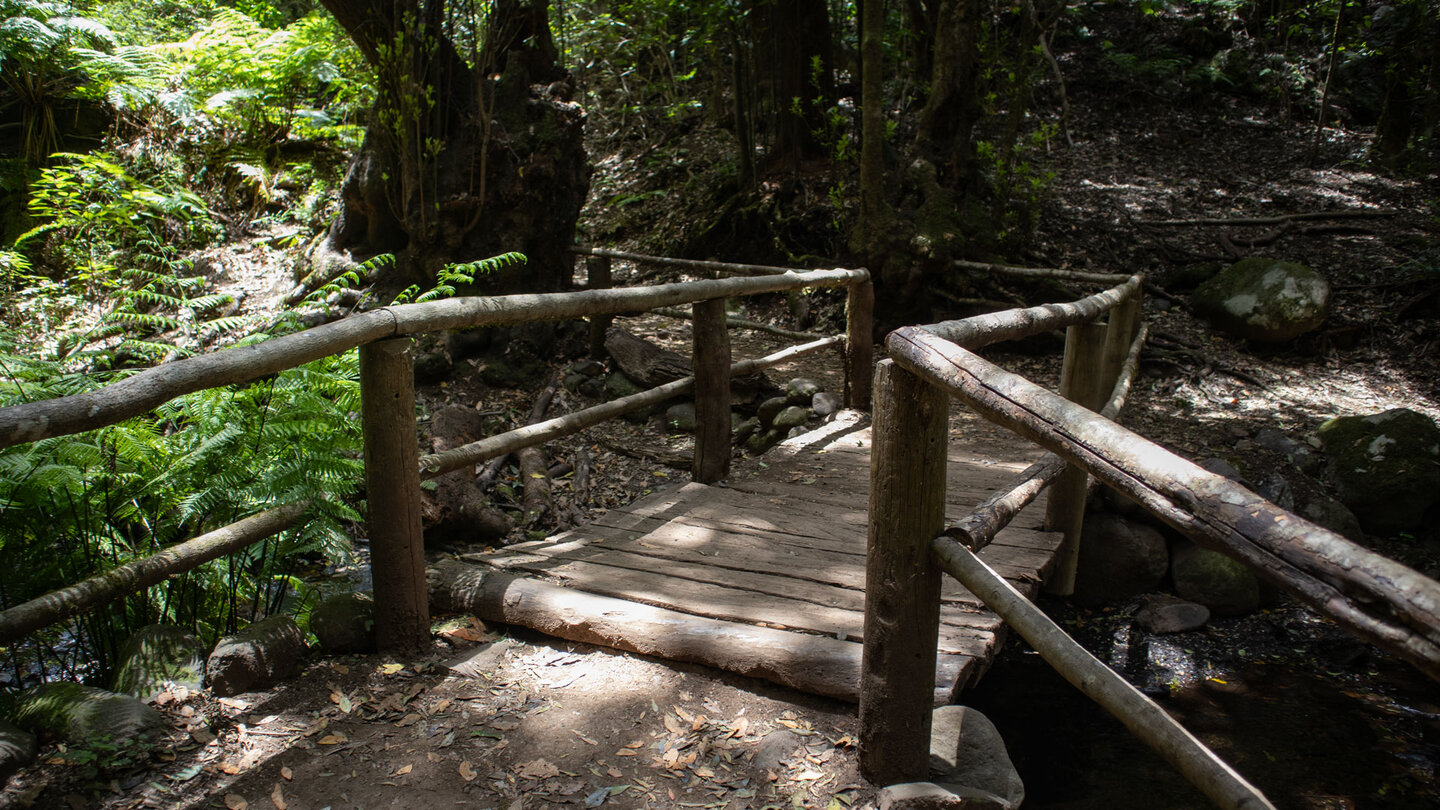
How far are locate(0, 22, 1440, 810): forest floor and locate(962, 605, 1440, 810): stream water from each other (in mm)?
20

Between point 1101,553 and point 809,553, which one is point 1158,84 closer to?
point 1101,553

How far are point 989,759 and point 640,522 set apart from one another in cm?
190

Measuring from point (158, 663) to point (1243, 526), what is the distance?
2.41 meters

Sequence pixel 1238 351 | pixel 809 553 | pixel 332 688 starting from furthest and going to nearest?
pixel 1238 351
pixel 809 553
pixel 332 688

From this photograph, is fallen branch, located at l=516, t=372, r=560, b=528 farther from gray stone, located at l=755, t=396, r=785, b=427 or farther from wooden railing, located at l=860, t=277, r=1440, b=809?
wooden railing, located at l=860, t=277, r=1440, b=809

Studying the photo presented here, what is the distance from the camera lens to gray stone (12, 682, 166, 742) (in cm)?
191

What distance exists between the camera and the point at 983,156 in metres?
8.13

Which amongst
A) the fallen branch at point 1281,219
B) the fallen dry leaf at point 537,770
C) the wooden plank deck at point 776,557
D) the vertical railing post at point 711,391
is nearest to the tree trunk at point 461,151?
the vertical railing post at point 711,391

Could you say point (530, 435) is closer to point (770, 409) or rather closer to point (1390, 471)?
point (770, 409)

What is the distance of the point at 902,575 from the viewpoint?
6.08ft

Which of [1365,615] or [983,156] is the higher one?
[983,156]

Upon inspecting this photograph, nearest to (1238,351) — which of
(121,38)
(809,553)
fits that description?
(809,553)

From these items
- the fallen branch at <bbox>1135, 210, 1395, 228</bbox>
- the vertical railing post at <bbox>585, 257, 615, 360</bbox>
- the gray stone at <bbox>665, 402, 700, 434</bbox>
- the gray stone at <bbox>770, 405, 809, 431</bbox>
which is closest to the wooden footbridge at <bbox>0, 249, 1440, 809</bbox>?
the gray stone at <bbox>770, 405, 809, 431</bbox>

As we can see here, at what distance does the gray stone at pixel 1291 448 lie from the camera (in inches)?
222
